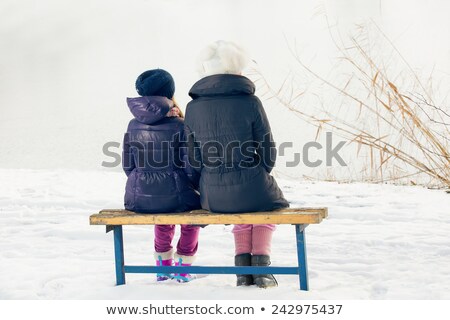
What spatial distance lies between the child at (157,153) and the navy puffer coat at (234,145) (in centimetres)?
17

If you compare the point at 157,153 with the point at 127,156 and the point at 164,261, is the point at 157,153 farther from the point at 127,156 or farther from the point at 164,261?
the point at 164,261

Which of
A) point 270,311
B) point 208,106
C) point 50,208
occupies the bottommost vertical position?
point 270,311

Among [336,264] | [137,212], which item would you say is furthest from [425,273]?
[137,212]

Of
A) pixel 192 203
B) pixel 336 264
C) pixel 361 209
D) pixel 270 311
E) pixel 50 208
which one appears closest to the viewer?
pixel 270 311

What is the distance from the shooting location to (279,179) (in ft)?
21.6

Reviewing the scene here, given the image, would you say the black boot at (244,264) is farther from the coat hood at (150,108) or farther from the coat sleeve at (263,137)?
the coat hood at (150,108)

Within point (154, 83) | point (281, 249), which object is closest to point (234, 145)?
point (154, 83)

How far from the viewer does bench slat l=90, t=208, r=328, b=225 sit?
8.64 ft

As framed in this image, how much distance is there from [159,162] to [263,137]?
0.50m

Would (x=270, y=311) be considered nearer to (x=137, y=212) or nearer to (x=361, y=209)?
(x=137, y=212)

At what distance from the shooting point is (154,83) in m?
2.94

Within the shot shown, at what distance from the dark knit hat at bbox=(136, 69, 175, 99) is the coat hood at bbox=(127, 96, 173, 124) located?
5 cm

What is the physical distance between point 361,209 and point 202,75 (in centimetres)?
238

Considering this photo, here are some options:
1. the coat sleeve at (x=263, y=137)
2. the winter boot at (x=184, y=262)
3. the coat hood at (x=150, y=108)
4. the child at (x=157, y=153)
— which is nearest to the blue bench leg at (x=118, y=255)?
the child at (x=157, y=153)
